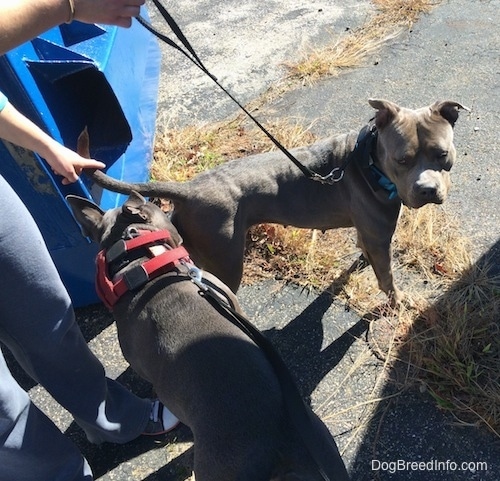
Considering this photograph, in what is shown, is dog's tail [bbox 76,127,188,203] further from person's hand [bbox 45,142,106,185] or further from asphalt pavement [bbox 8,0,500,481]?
asphalt pavement [bbox 8,0,500,481]

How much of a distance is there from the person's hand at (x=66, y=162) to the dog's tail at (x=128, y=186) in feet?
0.55

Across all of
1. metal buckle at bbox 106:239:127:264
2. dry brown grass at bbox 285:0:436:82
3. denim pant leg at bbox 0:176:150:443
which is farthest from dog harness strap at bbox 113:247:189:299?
dry brown grass at bbox 285:0:436:82

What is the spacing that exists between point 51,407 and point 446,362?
2375 mm

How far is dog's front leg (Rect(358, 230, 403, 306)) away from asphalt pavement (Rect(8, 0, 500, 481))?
0.27m

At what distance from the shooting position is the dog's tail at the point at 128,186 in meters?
2.94

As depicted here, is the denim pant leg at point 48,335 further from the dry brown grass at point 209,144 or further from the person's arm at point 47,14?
the dry brown grass at point 209,144

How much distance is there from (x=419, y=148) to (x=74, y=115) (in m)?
2.00

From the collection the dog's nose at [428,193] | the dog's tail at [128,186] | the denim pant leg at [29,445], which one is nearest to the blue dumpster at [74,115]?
the dog's tail at [128,186]

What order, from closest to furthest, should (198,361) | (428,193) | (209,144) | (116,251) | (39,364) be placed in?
(198,361)
(39,364)
(116,251)
(428,193)
(209,144)

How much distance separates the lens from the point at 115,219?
110 inches

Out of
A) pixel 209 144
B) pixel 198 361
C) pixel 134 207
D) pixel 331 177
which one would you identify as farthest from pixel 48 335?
pixel 209 144

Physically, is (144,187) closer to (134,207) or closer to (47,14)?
(134,207)

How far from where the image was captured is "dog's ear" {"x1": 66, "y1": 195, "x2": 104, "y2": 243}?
9.25ft

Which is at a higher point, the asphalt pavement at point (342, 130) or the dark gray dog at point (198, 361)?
the dark gray dog at point (198, 361)
